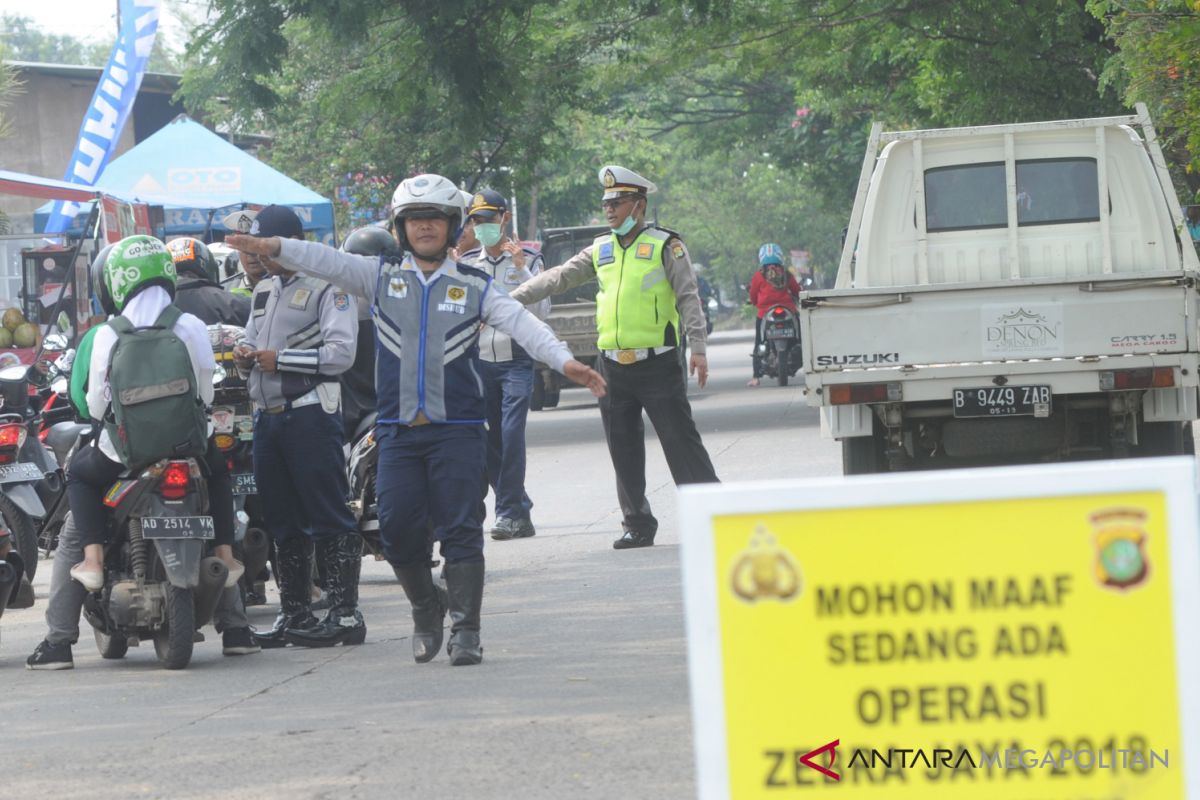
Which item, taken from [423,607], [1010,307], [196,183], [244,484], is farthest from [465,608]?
[196,183]

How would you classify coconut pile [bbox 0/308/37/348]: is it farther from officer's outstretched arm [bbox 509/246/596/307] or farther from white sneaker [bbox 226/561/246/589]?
white sneaker [bbox 226/561/246/589]

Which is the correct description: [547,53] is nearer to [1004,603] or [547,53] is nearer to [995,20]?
[995,20]

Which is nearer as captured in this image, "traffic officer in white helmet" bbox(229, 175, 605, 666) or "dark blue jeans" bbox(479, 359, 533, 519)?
"traffic officer in white helmet" bbox(229, 175, 605, 666)

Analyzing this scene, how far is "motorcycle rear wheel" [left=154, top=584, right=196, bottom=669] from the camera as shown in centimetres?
779

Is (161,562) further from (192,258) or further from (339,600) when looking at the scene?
(192,258)

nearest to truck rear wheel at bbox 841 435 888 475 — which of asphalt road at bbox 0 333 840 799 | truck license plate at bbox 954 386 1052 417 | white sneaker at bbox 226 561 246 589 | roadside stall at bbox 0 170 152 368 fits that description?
truck license plate at bbox 954 386 1052 417

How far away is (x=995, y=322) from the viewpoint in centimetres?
1038

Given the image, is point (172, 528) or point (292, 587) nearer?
point (172, 528)

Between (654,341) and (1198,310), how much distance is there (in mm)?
2911

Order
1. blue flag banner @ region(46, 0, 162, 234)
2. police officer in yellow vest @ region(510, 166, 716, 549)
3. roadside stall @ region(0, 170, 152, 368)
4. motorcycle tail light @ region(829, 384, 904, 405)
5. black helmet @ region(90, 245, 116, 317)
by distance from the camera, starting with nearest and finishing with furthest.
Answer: black helmet @ region(90, 245, 116, 317) < motorcycle tail light @ region(829, 384, 904, 405) < police officer in yellow vest @ region(510, 166, 716, 549) < roadside stall @ region(0, 170, 152, 368) < blue flag banner @ region(46, 0, 162, 234)

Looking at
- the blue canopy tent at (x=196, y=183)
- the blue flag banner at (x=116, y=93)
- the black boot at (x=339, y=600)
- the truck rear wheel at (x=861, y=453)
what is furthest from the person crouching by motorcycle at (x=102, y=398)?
the blue flag banner at (x=116, y=93)

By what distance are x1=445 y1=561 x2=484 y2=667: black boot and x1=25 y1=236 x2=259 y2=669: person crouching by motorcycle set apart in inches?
38.4

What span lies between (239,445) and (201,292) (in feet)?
2.53

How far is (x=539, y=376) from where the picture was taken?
86.4 feet
